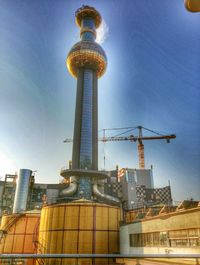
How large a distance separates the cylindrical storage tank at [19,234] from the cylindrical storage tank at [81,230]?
7.74m

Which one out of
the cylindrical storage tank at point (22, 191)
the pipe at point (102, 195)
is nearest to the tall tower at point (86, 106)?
the pipe at point (102, 195)

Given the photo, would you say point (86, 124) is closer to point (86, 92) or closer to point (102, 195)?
point (86, 92)

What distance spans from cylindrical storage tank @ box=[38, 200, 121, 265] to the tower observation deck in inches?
1116

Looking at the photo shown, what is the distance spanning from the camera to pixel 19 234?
38.4 metres

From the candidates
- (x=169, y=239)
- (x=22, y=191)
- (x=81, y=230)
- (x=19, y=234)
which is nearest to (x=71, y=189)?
(x=22, y=191)

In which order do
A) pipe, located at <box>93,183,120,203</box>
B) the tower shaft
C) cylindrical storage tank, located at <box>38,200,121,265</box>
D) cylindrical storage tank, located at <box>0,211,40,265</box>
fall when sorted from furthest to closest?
the tower shaft → pipe, located at <box>93,183,120,203</box> → cylindrical storage tank, located at <box>0,211,40,265</box> → cylindrical storage tank, located at <box>38,200,121,265</box>

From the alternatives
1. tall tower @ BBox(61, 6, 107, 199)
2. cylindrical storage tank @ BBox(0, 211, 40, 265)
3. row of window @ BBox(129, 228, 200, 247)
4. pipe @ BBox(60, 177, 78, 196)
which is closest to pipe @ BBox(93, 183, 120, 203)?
tall tower @ BBox(61, 6, 107, 199)

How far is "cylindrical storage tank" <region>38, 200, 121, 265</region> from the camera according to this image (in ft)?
90.9

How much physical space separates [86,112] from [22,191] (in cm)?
3308

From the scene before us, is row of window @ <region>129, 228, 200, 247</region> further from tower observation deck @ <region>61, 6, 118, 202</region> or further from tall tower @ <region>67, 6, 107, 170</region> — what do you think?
tall tower @ <region>67, 6, 107, 170</region>

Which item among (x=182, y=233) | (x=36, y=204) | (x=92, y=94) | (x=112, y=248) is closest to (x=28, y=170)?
(x=36, y=204)

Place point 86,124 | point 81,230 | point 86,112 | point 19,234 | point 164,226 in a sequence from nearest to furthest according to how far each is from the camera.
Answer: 1. point 164,226
2. point 81,230
3. point 19,234
4. point 86,124
5. point 86,112

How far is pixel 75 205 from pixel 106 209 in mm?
4696

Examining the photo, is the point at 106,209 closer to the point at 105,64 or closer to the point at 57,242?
the point at 57,242
